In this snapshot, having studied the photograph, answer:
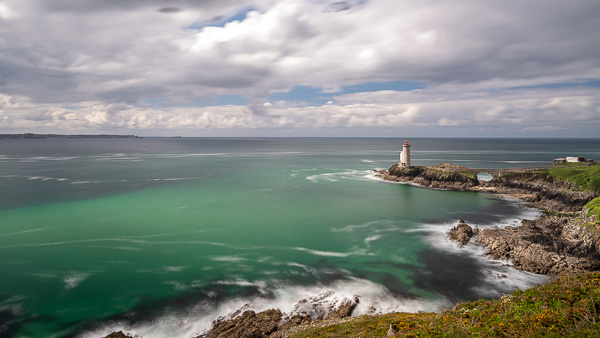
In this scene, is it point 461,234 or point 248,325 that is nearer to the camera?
point 248,325

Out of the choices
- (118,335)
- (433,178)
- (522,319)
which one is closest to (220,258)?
(118,335)

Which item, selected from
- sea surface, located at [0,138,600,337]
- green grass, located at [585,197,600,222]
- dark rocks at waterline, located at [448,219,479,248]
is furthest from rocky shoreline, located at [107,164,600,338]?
sea surface, located at [0,138,600,337]

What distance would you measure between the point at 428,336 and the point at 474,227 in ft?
104

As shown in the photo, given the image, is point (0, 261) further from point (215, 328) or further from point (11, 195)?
point (11, 195)

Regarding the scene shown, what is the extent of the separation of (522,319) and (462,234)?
24483 mm

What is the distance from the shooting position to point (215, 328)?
19.5 m

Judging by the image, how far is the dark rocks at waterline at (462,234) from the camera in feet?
112

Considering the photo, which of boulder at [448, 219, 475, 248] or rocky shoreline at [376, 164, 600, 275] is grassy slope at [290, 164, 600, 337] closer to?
rocky shoreline at [376, 164, 600, 275]

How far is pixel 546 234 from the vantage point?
112ft

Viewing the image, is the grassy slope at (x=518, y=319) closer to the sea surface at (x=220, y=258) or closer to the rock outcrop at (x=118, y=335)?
the sea surface at (x=220, y=258)

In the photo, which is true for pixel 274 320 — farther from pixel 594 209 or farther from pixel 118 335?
pixel 594 209

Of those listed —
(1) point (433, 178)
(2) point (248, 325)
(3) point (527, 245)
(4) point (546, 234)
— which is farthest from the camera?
(1) point (433, 178)

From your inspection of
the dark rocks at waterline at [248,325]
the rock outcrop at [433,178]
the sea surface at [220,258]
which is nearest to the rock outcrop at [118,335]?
the sea surface at [220,258]

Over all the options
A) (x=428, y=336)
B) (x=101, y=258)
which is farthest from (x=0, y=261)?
(x=428, y=336)
